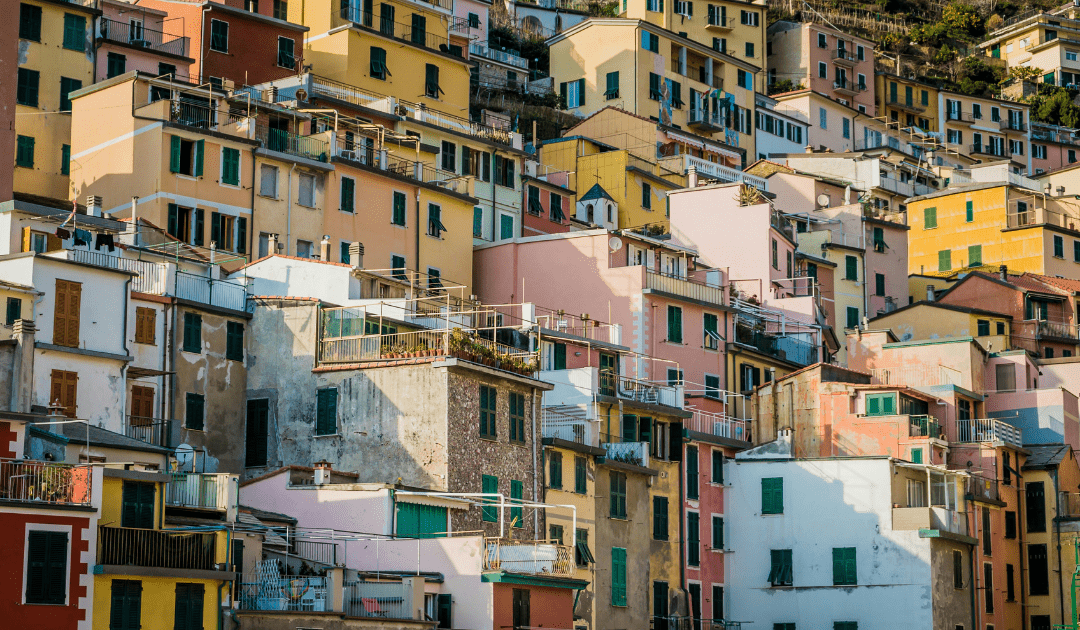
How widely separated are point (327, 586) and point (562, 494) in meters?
11.7

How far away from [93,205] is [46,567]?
2267 cm

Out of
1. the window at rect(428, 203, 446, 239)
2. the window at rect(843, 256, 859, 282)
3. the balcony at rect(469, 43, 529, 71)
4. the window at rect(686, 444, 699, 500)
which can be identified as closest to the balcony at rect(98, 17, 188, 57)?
the window at rect(428, 203, 446, 239)

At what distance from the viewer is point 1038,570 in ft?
197

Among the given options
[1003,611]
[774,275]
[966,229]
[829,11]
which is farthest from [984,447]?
[829,11]

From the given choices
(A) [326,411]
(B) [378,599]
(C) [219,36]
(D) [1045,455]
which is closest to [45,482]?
(B) [378,599]

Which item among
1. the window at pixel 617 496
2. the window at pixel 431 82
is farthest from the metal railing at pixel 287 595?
the window at pixel 431 82

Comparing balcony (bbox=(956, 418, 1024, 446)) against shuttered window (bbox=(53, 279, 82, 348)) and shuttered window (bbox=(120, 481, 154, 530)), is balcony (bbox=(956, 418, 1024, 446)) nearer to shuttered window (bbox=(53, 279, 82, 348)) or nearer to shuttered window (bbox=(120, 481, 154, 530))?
shuttered window (bbox=(53, 279, 82, 348))

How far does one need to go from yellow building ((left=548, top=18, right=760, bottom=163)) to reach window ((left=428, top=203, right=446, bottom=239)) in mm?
30907

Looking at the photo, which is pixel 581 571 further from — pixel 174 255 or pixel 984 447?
pixel 984 447

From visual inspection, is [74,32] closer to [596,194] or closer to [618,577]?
[596,194]

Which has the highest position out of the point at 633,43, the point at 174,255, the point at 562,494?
the point at 633,43

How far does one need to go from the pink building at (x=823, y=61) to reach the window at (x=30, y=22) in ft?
206

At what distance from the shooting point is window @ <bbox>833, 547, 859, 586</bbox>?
52969 millimetres

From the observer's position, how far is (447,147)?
220 ft
